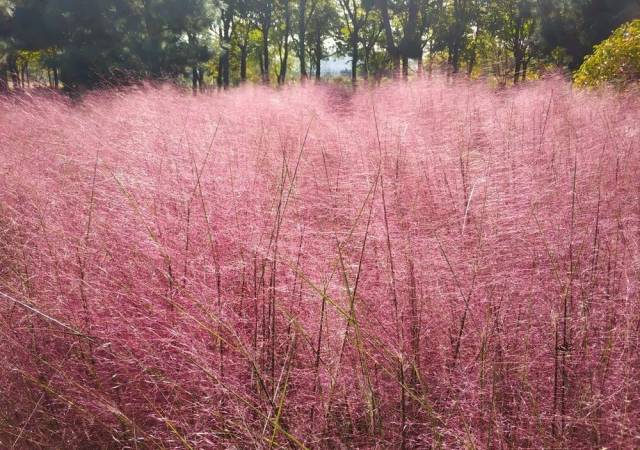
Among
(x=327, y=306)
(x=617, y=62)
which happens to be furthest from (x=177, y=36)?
(x=327, y=306)

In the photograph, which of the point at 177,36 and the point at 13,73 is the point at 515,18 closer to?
the point at 177,36

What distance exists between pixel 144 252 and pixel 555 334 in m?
1.42


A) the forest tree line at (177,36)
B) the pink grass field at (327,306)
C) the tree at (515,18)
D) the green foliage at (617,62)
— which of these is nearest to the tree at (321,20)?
the forest tree line at (177,36)

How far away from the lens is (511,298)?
135 cm

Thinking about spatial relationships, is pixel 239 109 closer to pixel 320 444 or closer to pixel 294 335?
pixel 294 335

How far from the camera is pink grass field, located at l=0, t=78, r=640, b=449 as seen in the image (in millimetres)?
1088

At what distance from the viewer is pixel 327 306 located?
1.36 m

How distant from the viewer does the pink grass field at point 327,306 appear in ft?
3.57

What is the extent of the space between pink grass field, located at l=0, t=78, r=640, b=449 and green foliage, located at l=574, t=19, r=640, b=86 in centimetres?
310

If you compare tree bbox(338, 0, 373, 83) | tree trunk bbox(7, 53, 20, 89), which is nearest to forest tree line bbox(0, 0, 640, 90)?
tree trunk bbox(7, 53, 20, 89)

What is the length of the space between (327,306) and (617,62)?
5.42 meters

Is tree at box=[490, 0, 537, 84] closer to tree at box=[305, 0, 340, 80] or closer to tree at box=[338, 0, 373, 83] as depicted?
tree at box=[338, 0, 373, 83]

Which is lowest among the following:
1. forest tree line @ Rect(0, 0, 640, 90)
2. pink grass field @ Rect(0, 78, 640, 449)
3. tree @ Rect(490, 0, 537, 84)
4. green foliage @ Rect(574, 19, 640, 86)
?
pink grass field @ Rect(0, 78, 640, 449)

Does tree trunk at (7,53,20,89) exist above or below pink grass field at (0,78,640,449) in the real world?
above
